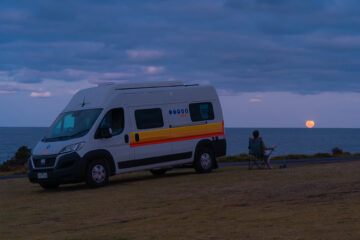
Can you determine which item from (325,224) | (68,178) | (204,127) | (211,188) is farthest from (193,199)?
(204,127)

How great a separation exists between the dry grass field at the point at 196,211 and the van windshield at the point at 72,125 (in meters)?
1.58

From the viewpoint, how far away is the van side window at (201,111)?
1683 cm

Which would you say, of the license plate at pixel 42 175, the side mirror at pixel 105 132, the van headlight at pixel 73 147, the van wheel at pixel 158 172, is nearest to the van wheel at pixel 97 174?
the van headlight at pixel 73 147

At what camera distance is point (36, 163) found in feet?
46.6

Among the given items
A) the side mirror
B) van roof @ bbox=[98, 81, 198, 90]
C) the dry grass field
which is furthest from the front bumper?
van roof @ bbox=[98, 81, 198, 90]

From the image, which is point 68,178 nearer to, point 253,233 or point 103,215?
point 103,215

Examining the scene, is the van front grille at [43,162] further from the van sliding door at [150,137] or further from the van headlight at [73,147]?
the van sliding door at [150,137]

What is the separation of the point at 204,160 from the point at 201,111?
63.2 inches

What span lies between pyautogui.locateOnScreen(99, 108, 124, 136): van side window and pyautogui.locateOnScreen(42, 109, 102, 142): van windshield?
31cm

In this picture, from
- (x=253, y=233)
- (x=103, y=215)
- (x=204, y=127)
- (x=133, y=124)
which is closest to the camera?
(x=253, y=233)

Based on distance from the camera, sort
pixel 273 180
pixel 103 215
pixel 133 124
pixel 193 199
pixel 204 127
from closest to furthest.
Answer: pixel 103 215 < pixel 193 199 < pixel 273 180 < pixel 133 124 < pixel 204 127

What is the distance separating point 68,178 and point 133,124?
2576 mm

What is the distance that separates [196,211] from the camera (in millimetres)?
8750

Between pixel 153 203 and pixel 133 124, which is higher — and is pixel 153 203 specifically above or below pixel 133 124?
below
